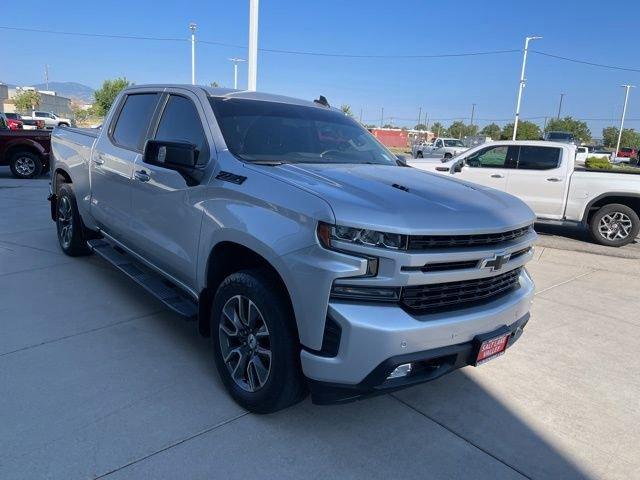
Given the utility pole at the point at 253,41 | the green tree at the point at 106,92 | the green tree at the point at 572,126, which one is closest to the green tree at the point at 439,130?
the green tree at the point at 572,126

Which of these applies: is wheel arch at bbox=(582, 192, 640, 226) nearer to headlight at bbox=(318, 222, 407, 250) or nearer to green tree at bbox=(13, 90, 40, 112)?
headlight at bbox=(318, 222, 407, 250)

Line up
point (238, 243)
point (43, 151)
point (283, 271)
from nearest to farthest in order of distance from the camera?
point (283, 271) → point (238, 243) → point (43, 151)

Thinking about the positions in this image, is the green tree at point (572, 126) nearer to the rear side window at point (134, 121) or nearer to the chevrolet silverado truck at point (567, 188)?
the chevrolet silverado truck at point (567, 188)

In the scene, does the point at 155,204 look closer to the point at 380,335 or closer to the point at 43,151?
the point at 380,335

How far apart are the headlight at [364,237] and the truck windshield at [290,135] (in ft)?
3.58

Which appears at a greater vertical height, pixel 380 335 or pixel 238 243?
pixel 238 243

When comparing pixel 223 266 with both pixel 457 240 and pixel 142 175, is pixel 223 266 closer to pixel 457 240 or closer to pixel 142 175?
pixel 142 175

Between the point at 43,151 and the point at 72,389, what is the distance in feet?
40.9

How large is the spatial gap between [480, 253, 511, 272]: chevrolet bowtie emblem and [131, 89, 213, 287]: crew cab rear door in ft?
5.79

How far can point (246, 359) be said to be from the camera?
118 inches

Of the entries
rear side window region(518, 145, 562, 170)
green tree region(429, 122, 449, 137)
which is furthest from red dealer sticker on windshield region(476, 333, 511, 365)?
green tree region(429, 122, 449, 137)

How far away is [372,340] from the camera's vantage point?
2.34 meters

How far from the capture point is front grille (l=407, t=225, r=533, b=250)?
2.45 metres

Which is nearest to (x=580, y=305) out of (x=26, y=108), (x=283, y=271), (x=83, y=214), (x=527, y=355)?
(x=527, y=355)
